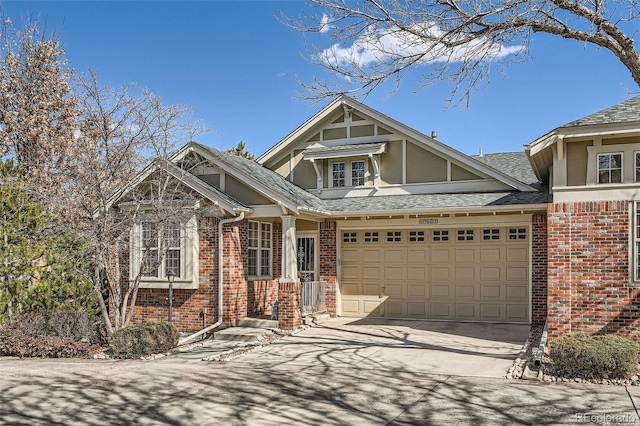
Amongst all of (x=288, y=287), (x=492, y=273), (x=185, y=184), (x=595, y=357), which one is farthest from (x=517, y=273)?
(x=185, y=184)

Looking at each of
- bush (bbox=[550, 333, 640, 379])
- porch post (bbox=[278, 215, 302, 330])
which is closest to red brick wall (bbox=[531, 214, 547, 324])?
bush (bbox=[550, 333, 640, 379])

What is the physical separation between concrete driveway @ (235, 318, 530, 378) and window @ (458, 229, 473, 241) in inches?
89.5

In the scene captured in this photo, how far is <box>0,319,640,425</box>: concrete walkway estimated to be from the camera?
7078mm

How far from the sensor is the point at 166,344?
11.7 metres

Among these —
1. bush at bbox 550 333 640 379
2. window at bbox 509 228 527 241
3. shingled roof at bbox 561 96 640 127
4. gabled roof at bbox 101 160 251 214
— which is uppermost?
shingled roof at bbox 561 96 640 127

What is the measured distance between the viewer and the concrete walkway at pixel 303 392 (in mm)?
7078

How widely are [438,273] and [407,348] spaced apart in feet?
13.2

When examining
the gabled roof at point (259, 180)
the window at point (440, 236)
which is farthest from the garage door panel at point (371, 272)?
the gabled roof at point (259, 180)

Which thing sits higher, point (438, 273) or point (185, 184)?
point (185, 184)

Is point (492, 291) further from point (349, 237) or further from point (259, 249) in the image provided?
point (259, 249)

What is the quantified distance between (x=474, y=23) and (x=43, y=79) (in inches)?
785

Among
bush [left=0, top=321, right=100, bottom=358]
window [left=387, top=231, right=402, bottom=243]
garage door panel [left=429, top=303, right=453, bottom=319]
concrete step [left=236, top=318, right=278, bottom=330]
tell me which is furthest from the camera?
window [left=387, top=231, right=402, bottom=243]

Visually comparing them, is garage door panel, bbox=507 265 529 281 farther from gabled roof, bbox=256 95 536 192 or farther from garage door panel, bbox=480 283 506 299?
gabled roof, bbox=256 95 536 192

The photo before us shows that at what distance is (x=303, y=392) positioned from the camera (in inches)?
328
